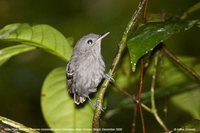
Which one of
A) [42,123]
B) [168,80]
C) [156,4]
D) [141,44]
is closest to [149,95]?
[168,80]

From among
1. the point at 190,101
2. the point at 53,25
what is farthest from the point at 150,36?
the point at 53,25

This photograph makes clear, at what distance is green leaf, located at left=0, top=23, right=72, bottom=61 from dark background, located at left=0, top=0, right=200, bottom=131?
11.5 feet

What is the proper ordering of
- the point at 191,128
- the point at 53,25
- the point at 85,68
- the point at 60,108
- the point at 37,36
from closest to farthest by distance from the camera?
the point at 191,128 < the point at 37,36 < the point at 60,108 < the point at 85,68 < the point at 53,25

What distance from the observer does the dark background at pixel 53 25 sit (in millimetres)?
7246

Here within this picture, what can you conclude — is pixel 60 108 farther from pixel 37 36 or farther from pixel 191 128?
pixel 191 128

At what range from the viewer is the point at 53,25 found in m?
8.51

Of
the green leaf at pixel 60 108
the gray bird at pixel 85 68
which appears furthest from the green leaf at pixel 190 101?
the green leaf at pixel 60 108

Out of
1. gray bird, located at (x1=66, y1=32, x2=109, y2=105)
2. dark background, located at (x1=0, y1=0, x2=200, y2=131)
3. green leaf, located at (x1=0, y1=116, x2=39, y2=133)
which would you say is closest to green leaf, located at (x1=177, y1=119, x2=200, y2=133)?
green leaf, located at (x1=0, y1=116, x2=39, y2=133)

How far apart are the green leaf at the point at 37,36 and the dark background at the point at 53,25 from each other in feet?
11.5

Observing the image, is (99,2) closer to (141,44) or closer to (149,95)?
(149,95)

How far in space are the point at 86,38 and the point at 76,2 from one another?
15.4 ft

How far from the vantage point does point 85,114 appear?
3803 mm

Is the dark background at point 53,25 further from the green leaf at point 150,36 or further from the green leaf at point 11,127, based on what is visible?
the green leaf at point 150,36

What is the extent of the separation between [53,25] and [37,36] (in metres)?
4.94
